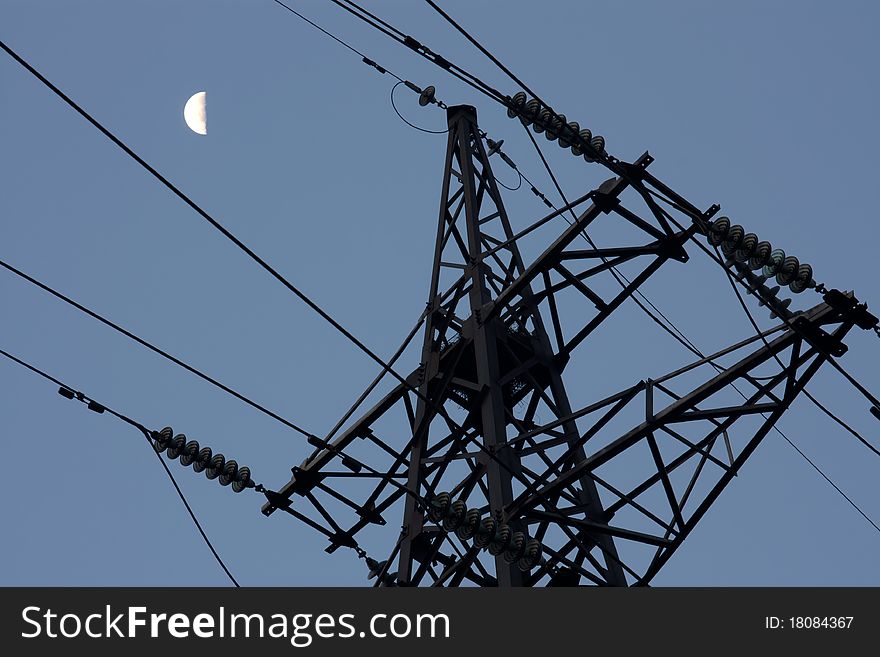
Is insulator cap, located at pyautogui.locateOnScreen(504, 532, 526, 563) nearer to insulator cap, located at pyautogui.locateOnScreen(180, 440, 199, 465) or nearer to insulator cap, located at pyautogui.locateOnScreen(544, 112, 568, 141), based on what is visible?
insulator cap, located at pyautogui.locateOnScreen(180, 440, 199, 465)

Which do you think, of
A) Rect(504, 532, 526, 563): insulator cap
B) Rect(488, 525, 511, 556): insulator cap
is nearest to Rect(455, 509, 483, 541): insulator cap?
Rect(488, 525, 511, 556): insulator cap

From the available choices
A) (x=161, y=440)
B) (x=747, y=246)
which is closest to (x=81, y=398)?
(x=161, y=440)

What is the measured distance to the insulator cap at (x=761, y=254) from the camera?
19453mm

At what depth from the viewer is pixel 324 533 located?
78.4 ft

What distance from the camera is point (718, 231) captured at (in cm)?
1978

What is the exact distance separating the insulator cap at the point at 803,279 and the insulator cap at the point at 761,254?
1.48 feet

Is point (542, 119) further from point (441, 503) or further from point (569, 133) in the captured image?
point (441, 503)

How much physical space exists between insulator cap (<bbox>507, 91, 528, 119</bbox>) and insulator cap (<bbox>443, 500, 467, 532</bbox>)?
5768 millimetres

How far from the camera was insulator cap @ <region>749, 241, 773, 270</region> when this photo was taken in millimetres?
19453

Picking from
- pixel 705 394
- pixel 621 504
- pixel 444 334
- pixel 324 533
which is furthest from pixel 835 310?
pixel 324 533

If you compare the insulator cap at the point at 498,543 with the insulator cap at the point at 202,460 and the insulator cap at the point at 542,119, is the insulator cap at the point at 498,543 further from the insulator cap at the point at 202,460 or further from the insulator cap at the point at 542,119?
the insulator cap at the point at 542,119

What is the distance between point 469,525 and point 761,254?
5.14 metres

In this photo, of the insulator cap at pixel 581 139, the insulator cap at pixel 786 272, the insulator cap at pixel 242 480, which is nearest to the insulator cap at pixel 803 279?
the insulator cap at pixel 786 272

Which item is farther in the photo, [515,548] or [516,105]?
[516,105]
